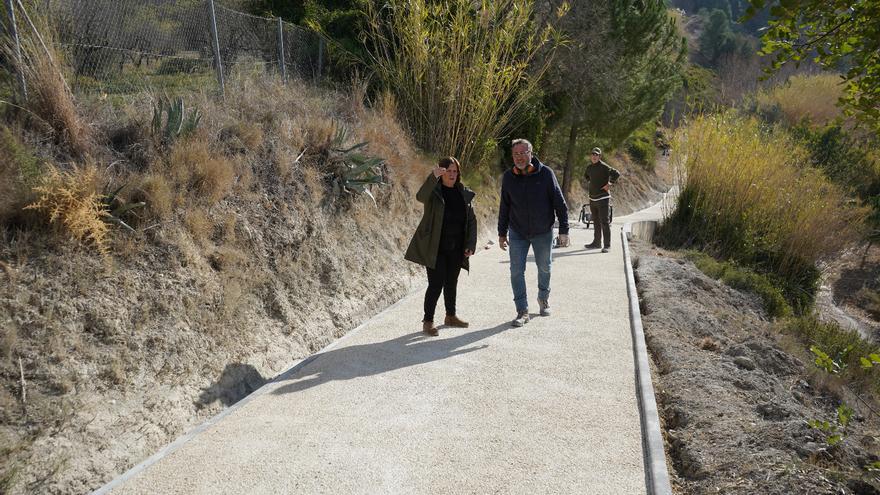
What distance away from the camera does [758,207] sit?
11.7m

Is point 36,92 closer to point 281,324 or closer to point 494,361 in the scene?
point 281,324

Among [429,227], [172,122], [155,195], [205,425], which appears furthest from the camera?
[172,122]

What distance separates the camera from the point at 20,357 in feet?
12.2

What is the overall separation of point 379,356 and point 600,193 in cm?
690

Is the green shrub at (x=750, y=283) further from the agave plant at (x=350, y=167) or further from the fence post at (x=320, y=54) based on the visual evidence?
the fence post at (x=320, y=54)

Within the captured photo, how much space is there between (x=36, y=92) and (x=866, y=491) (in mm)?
6964

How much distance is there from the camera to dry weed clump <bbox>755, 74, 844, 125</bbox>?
102 ft

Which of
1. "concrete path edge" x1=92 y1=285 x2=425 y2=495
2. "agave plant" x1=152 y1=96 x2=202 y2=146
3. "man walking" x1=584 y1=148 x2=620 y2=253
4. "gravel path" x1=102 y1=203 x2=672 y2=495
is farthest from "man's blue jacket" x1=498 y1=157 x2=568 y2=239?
"man walking" x1=584 y1=148 x2=620 y2=253

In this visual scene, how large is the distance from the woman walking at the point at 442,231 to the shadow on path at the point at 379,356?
10.5 inches

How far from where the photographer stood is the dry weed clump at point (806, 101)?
31152 mm

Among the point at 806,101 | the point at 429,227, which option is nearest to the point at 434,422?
the point at 429,227

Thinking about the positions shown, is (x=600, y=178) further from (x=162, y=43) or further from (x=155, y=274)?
(x=155, y=274)

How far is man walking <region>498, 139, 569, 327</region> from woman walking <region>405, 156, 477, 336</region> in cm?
59

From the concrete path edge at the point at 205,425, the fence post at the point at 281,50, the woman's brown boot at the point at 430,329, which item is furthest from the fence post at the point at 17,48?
the fence post at the point at 281,50
